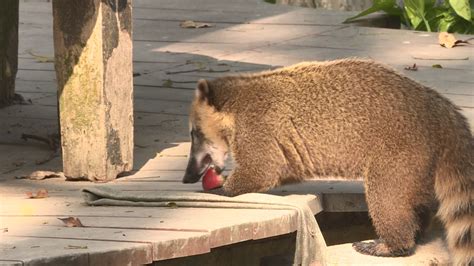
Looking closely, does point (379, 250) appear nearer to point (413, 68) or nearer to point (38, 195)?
point (38, 195)

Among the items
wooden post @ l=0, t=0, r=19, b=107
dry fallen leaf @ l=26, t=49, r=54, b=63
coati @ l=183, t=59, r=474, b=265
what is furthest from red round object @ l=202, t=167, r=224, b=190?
dry fallen leaf @ l=26, t=49, r=54, b=63

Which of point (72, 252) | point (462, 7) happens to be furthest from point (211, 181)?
point (462, 7)

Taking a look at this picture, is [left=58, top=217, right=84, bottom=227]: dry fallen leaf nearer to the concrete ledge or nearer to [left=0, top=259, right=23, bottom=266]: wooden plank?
[left=0, top=259, right=23, bottom=266]: wooden plank

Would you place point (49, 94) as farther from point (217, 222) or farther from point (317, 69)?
point (217, 222)

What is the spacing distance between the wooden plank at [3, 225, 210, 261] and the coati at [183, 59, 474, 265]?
2.54 ft

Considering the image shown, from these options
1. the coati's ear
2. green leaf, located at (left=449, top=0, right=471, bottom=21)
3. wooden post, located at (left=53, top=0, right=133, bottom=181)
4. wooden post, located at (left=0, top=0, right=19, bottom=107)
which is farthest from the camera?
green leaf, located at (left=449, top=0, right=471, bottom=21)

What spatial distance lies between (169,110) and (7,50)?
107 cm

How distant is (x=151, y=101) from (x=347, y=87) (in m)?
2.31

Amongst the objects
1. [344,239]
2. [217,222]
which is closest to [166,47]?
[344,239]

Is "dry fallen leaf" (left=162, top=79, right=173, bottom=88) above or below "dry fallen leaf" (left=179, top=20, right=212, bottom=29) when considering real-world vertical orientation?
below

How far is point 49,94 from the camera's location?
7.74 metres

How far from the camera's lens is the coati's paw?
530cm

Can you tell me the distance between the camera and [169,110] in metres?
7.26

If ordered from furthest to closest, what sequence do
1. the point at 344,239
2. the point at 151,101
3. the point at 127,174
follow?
1. the point at 151,101
2. the point at 344,239
3. the point at 127,174
